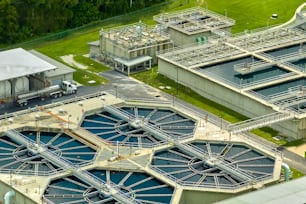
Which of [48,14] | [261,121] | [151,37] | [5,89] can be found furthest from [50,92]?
[48,14]

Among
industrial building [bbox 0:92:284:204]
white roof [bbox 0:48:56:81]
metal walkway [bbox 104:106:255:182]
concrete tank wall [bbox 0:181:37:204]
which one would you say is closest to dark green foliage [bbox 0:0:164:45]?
white roof [bbox 0:48:56:81]

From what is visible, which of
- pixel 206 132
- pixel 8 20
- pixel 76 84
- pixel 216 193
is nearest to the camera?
pixel 216 193

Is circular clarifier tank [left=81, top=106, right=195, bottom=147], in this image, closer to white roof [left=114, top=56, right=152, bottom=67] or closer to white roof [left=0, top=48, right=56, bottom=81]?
white roof [left=0, top=48, right=56, bottom=81]

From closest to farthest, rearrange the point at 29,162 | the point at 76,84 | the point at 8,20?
the point at 29,162 → the point at 76,84 → the point at 8,20

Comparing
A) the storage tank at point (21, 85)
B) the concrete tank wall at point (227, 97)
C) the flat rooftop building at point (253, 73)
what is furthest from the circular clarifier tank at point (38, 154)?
the concrete tank wall at point (227, 97)

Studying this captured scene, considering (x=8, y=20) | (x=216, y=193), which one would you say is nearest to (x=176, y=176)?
(x=216, y=193)

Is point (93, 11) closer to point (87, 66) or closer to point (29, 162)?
point (87, 66)

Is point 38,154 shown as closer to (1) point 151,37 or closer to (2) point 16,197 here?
(2) point 16,197

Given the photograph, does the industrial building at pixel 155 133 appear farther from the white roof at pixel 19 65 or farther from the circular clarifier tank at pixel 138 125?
the white roof at pixel 19 65
